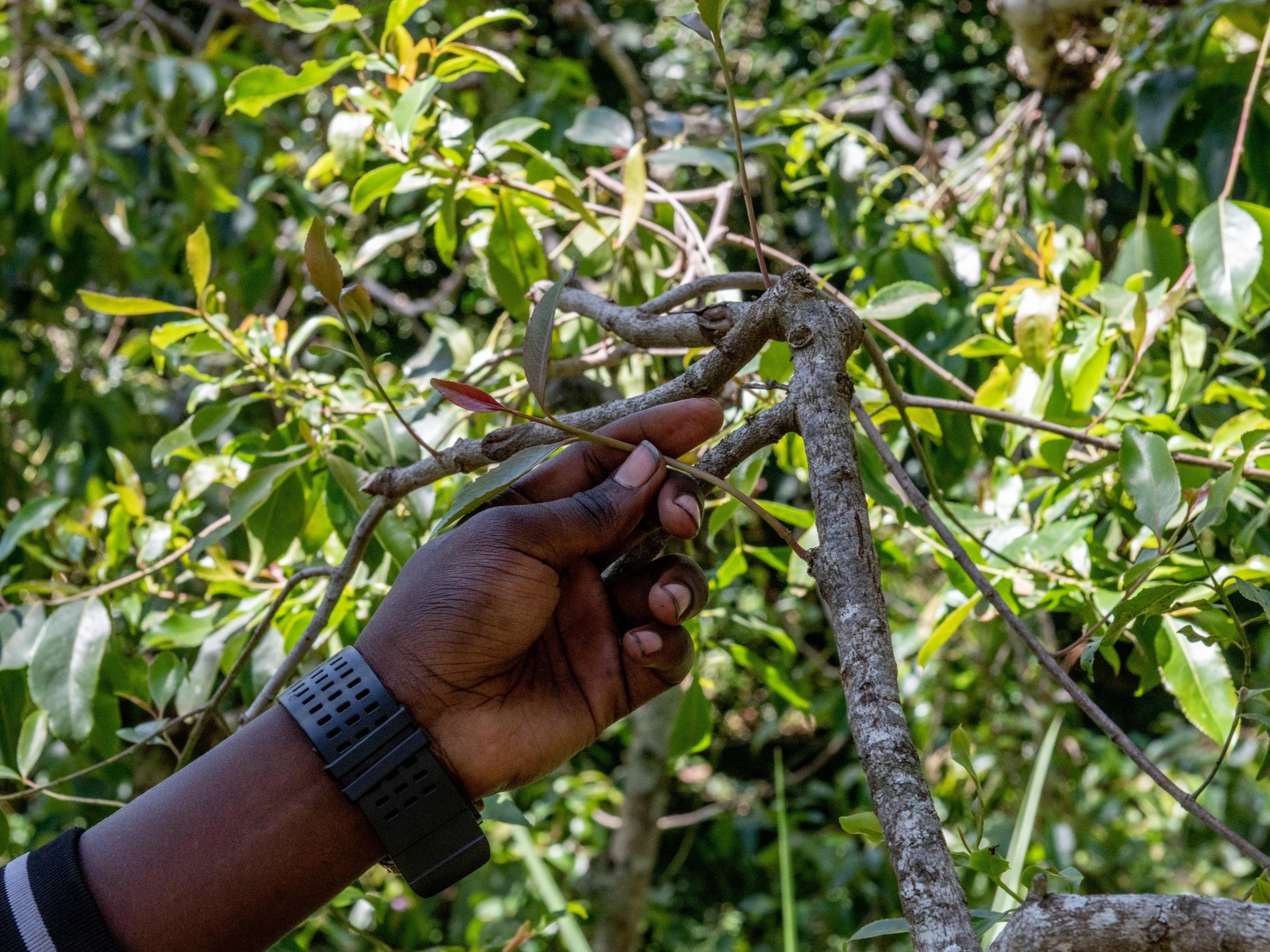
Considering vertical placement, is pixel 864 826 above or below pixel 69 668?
above

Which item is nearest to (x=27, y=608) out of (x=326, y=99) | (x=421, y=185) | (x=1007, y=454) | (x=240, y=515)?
(x=240, y=515)

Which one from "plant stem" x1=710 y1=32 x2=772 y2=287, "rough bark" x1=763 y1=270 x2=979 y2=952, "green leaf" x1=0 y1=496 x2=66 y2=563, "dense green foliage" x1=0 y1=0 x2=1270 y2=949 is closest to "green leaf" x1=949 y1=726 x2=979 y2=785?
"dense green foliage" x1=0 y1=0 x2=1270 y2=949

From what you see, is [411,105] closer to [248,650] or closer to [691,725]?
[248,650]

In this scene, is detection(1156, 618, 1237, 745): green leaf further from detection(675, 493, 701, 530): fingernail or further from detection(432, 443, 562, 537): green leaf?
detection(432, 443, 562, 537): green leaf

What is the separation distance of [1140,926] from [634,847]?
1665 mm

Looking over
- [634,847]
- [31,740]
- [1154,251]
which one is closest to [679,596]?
[31,740]

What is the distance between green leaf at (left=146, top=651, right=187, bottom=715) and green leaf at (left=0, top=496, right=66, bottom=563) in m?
0.24

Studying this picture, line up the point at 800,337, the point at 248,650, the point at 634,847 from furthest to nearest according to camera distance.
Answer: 1. the point at 634,847
2. the point at 248,650
3. the point at 800,337

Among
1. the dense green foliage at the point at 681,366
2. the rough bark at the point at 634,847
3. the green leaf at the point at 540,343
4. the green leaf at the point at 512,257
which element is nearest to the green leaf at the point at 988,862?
the dense green foliage at the point at 681,366

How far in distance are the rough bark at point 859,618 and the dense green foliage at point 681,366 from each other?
0.44 feet

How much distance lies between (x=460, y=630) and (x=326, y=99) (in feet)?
7.28

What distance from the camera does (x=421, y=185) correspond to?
43.8 inches

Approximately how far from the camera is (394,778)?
0.72 meters

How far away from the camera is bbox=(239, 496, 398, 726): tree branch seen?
32.1 inches
